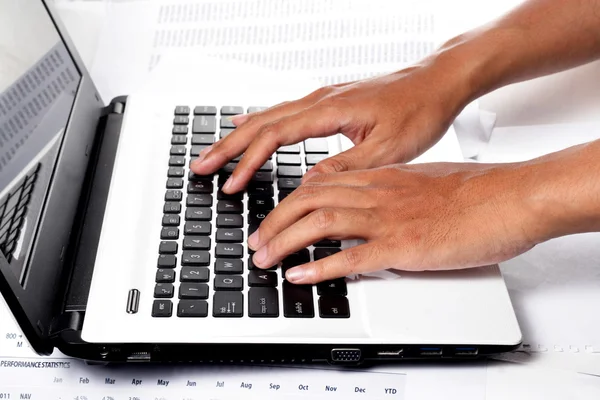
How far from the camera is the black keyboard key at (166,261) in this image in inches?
24.4

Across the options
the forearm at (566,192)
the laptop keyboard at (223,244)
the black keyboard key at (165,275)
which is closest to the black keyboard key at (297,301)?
the laptop keyboard at (223,244)

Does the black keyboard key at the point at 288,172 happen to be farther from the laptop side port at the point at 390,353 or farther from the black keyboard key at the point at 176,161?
the laptop side port at the point at 390,353

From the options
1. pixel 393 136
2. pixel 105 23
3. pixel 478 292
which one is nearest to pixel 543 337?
pixel 478 292

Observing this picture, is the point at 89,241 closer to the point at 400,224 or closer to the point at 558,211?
the point at 400,224

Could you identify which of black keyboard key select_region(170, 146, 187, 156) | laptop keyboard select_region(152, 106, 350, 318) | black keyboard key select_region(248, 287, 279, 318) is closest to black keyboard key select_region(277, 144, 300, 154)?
laptop keyboard select_region(152, 106, 350, 318)

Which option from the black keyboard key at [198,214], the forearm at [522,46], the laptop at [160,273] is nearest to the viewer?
the laptop at [160,273]

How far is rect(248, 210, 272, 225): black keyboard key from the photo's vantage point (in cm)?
68

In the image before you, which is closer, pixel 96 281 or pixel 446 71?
pixel 96 281

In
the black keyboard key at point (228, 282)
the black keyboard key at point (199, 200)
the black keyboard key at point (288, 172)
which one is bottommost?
the black keyboard key at point (228, 282)

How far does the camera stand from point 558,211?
0.59 meters

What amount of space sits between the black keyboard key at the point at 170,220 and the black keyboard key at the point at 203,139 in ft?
0.41

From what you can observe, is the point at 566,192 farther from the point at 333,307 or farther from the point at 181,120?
the point at 181,120

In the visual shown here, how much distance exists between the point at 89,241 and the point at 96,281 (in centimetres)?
6

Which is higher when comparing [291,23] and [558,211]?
[291,23]
